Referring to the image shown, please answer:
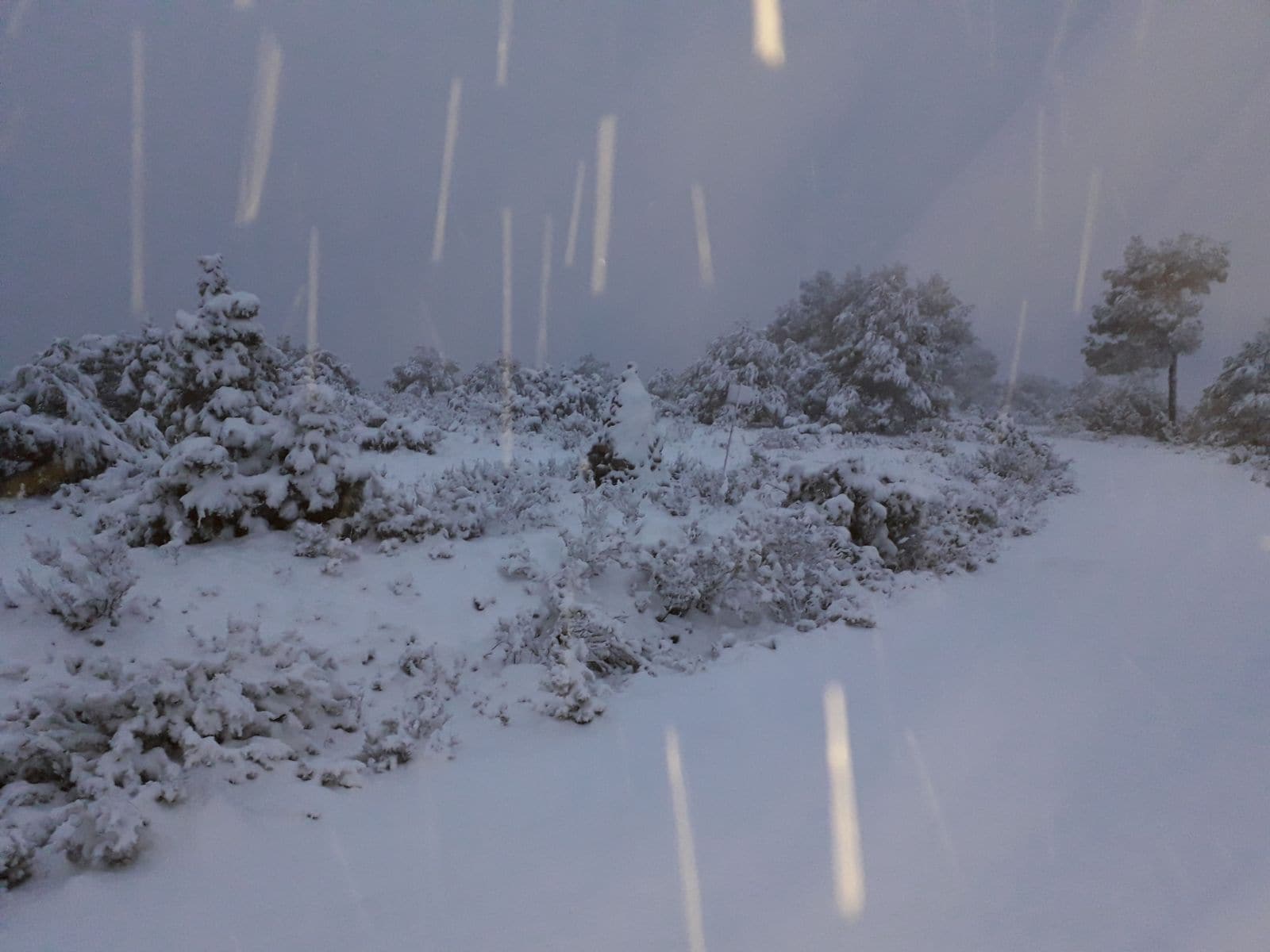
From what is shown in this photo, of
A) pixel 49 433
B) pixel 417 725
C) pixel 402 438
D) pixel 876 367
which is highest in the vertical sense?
pixel 876 367

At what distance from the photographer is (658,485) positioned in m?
10.9

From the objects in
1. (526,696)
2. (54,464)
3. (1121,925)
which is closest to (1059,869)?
(1121,925)

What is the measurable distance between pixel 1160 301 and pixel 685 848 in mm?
35953

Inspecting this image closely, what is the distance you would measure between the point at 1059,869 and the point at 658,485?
833cm

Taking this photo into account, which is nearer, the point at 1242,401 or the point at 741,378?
the point at 1242,401

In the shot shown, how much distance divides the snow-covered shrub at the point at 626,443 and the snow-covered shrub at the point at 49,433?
7521mm

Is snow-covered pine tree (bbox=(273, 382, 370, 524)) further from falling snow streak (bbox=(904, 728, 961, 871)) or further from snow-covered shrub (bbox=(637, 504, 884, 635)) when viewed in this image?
falling snow streak (bbox=(904, 728, 961, 871))

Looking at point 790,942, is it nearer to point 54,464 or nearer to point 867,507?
point 867,507

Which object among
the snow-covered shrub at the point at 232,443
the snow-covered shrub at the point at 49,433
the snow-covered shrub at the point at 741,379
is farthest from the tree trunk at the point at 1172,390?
the snow-covered shrub at the point at 49,433

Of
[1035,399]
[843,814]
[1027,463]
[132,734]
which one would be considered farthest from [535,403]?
[1035,399]

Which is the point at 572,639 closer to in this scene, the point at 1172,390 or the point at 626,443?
the point at 626,443

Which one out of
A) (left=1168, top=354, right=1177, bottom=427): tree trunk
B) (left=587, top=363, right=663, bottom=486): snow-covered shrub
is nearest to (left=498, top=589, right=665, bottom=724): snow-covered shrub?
(left=587, top=363, right=663, bottom=486): snow-covered shrub

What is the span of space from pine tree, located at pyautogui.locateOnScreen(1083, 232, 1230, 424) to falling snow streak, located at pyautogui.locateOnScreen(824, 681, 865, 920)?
1251 inches

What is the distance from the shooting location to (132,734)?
3.52 meters
